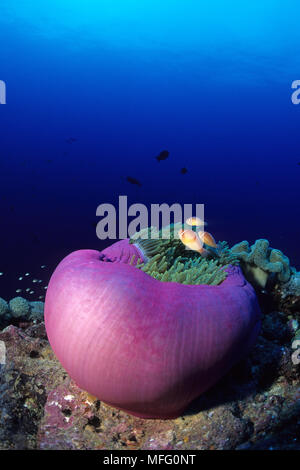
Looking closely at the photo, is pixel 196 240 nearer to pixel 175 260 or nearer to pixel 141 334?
pixel 175 260

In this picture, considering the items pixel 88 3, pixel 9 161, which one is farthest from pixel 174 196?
pixel 88 3

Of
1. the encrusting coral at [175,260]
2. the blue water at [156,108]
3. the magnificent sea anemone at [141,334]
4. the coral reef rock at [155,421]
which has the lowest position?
the coral reef rock at [155,421]

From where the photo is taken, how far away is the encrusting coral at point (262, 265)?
134 inches

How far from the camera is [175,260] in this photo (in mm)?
2629

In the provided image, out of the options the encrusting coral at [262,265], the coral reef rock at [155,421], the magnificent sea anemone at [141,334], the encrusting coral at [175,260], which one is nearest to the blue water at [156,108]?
the encrusting coral at [262,265]

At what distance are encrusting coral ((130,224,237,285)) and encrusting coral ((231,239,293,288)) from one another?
0.46 meters

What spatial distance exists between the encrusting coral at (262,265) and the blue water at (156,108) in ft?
54.5

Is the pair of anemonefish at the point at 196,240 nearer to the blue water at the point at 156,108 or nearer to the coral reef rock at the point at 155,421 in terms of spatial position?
the coral reef rock at the point at 155,421

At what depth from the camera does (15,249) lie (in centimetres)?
1438

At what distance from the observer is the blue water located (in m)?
25.5

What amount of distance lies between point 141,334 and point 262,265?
204cm

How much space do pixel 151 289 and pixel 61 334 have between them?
62 centimetres

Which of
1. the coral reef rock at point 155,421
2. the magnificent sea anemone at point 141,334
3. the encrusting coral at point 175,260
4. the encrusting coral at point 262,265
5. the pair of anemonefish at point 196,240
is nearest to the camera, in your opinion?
the magnificent sea anemone at point 141,334
